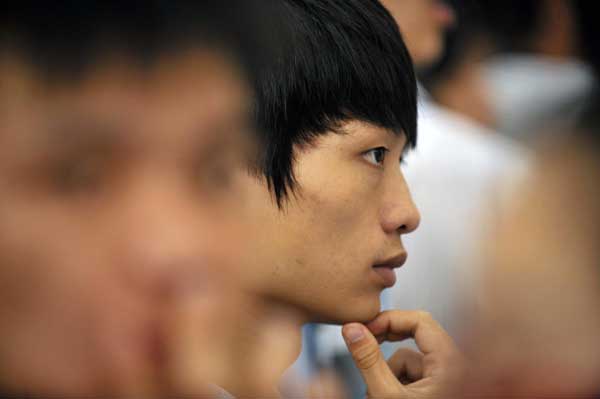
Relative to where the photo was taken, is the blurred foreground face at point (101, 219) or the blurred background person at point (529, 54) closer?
the blurred foreground face at point (101, 219)

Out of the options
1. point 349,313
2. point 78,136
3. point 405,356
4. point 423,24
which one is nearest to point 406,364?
point 405,356

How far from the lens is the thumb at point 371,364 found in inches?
33.8

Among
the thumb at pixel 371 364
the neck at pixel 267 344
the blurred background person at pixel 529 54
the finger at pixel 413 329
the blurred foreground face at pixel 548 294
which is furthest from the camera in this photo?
the blurred background person at pixel 529 54

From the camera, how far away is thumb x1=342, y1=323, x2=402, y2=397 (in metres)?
0.86

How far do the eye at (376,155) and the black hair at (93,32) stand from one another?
0.36m

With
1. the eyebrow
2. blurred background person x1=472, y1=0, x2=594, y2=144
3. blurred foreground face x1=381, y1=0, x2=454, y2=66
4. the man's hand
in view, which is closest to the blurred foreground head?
the eyebrow

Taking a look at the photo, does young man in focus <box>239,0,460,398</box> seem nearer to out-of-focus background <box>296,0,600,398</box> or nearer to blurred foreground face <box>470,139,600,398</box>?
out-of-focus background <box>296,0,600,398</box>

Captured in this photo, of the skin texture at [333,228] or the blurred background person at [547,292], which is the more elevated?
the skin texture at [333,228]

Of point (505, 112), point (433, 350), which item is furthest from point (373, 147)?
point (505, 112)

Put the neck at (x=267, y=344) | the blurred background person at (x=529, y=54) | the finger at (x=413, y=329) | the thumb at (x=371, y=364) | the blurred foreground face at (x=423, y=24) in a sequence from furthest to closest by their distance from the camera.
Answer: the blurred foreground face at (x=423, y=24) → the blurred background person at (x=529, y=54) → the finger at (x=413, y=329) → the thumb at (x=371, y=364) → the neck at (x=267, y=344)

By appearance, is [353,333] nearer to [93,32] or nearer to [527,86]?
[93,32]

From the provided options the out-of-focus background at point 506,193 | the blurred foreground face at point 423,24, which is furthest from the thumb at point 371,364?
the blurred foreground face at point 423,24

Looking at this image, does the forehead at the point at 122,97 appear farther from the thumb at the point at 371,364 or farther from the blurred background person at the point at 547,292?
the thumb at the point at 371,364

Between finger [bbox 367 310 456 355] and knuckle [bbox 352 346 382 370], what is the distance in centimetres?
11
